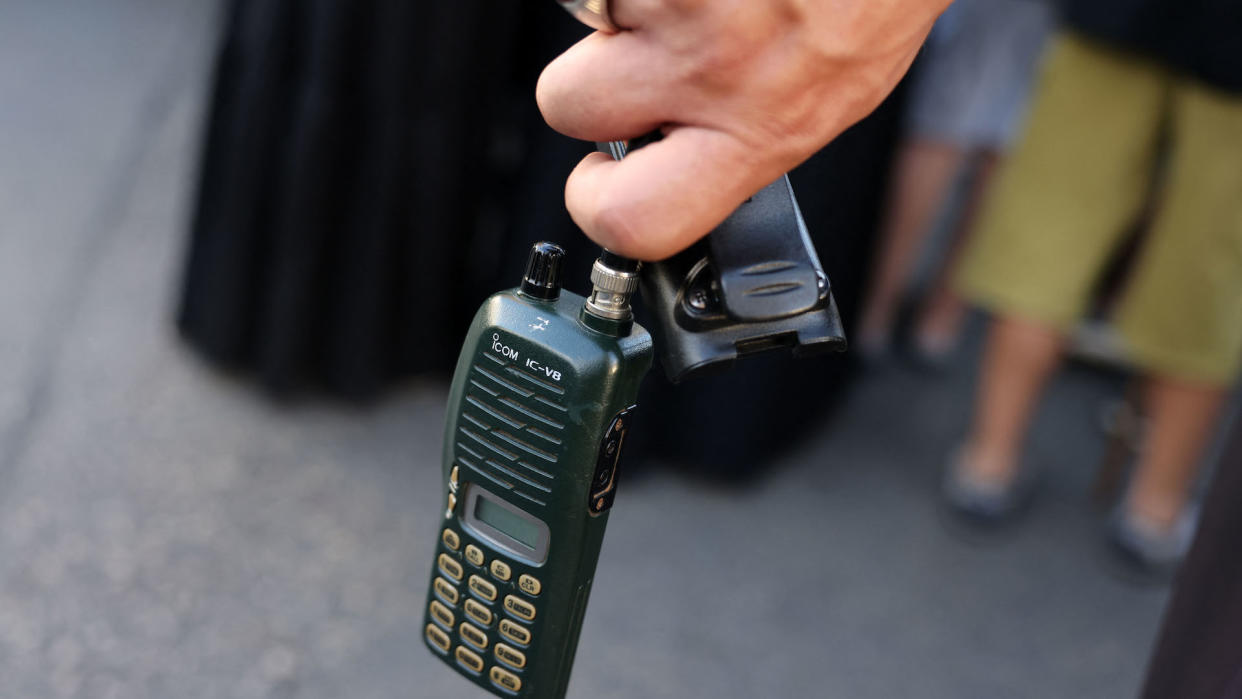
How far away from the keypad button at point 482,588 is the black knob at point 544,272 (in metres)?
0.20

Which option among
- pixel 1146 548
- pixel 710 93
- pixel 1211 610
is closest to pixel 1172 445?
pixel 1146 548

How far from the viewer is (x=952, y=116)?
7.77 feet

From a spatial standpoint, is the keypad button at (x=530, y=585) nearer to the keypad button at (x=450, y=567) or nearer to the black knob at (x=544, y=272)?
the keypad button at (x=450, y=567)

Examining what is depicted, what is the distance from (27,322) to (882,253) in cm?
171

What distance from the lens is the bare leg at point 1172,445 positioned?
1941 millimetres

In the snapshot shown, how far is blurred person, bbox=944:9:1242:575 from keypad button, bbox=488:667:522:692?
1.44 metres

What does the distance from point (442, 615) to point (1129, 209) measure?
1557 millimetres

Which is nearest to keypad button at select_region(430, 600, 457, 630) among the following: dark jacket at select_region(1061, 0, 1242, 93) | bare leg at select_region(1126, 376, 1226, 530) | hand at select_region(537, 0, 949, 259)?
hand at select_region(537, 0, 949, 259)

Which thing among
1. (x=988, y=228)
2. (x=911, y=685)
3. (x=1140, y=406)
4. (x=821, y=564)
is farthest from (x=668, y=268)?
(x=1140, y=406)

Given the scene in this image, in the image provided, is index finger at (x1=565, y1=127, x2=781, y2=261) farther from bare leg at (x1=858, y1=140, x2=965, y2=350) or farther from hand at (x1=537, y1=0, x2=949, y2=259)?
bare leg at (x1=858, y1=140, x2=965, y2=350)

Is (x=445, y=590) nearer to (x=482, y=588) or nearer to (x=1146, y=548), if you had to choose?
(x=482, y=588)

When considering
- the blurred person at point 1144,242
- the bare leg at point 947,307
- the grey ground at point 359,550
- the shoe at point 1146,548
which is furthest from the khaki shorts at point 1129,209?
the bare leg at point 947,307

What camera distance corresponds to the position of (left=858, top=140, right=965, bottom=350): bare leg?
2.43m

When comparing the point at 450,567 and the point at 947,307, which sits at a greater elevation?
the point at 450,567
